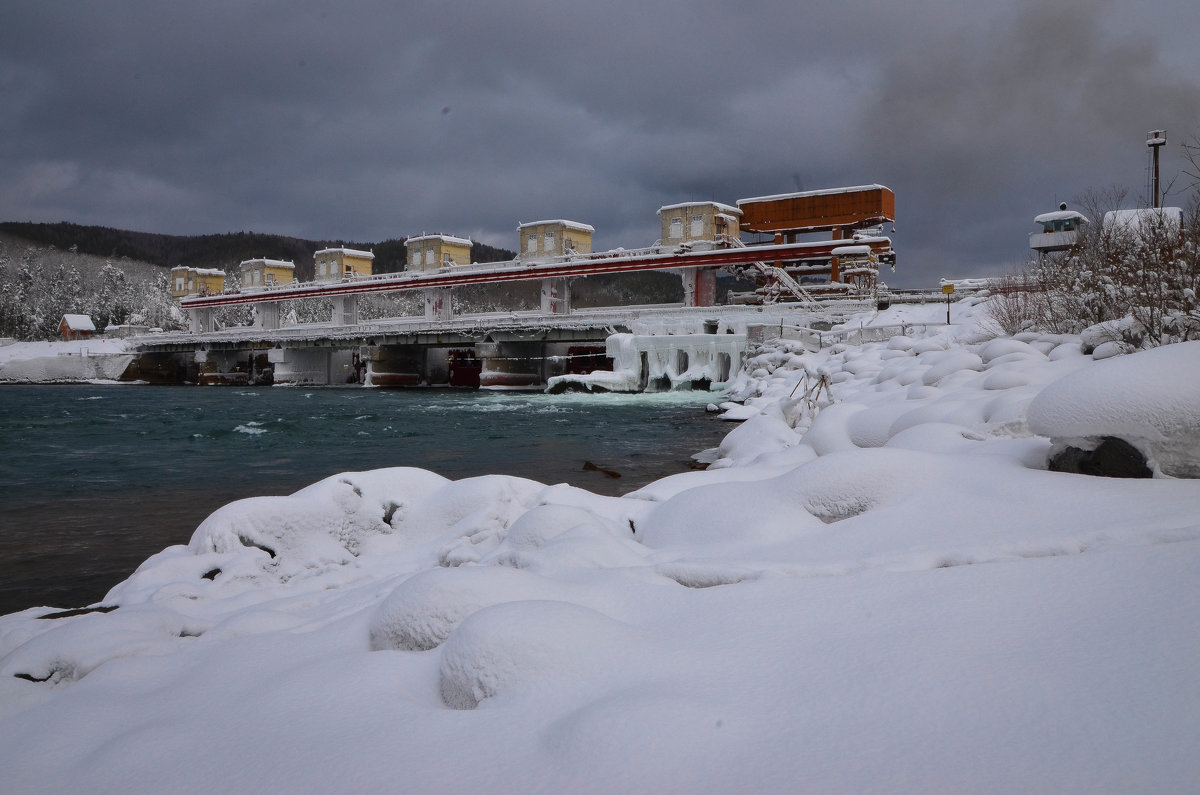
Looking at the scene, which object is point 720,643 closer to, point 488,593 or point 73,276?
point 488,593

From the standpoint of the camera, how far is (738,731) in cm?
201

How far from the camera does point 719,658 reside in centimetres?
252

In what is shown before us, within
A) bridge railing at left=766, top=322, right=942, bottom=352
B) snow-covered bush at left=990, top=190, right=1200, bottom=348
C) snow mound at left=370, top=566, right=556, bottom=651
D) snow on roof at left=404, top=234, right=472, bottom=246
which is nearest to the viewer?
snow mound at left=370, top=566, right=556, bottom=651

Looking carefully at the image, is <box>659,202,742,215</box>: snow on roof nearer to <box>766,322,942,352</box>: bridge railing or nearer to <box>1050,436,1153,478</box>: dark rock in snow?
<box>766,322,942,352</box>: bridge railing

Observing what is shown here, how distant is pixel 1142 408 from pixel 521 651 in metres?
3.73

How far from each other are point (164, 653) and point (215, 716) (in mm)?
1303

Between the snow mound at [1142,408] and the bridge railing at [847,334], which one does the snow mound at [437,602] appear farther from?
the bridge railing at [847,334]

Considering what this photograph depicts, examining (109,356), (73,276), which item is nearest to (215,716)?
(109,356)

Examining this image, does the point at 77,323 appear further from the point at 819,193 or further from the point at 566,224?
the point at 819,193

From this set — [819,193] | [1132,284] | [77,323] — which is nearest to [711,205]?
[819,193]

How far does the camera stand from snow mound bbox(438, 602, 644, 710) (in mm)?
2471

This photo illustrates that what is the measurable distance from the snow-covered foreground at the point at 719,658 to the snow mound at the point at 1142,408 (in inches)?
2.5

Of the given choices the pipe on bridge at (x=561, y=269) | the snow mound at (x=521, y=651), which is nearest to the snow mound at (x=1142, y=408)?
the snow mound at (x=521, y=651)

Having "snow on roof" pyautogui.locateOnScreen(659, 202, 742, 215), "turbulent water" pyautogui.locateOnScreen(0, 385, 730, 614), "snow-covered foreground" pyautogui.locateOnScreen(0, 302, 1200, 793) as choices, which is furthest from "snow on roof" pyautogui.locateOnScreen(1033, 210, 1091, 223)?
"snow-covered foreground" pyautogui.locateOnScreen(0, 302, 1200, 793)
